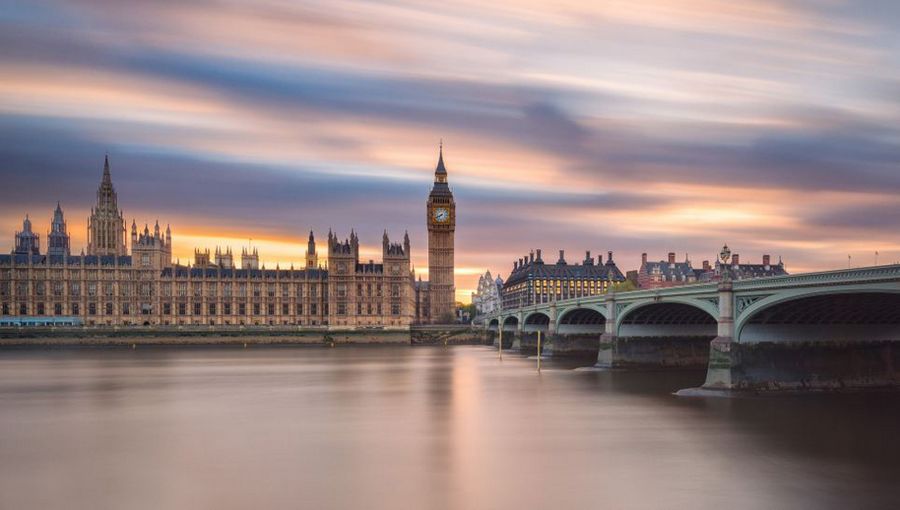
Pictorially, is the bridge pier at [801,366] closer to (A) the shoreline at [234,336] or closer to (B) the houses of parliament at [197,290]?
(A) the shoreline at [234,336]

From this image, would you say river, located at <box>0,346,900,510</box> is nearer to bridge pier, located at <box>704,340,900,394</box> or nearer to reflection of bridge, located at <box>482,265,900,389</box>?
bridge pier, located at <box>704,340,900,394</box>

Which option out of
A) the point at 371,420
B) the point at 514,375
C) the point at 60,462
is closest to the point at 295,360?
the point at 514,375

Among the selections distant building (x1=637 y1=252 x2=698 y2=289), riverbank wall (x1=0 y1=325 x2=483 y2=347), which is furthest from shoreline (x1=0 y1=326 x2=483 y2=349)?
distant building (x1=637 y1=252 x2=698 y2=289)

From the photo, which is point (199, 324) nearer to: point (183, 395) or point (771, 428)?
point (183, 395)

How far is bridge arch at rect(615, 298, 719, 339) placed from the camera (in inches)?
2667

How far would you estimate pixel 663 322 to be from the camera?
242ft

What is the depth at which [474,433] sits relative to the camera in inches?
1527

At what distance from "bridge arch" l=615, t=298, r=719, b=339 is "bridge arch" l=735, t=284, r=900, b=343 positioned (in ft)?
53.7

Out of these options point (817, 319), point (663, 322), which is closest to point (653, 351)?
point (663, 322)

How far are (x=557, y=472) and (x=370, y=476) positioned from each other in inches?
255

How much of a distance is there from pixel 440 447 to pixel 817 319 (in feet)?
86.4

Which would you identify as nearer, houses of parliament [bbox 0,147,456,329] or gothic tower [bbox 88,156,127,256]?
houses of parliament [bbox 0,147,456,329]

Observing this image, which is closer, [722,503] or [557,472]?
[722,503]

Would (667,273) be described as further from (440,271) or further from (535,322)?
(535,322)
